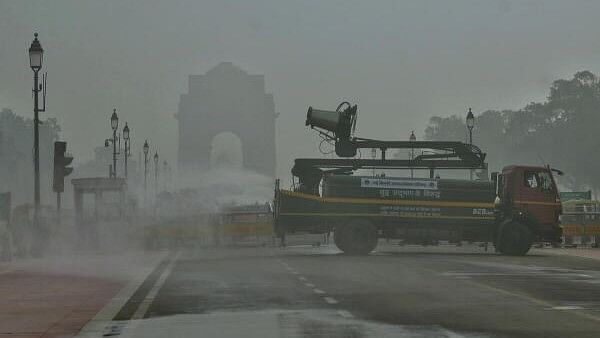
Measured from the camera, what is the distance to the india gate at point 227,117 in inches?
6353

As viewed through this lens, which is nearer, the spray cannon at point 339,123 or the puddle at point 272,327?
the puddle at point 272,327

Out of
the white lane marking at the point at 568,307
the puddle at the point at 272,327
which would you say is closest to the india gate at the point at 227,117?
the white lane marking at the point at 568,307

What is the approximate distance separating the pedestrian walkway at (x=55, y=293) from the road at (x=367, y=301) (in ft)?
2.03

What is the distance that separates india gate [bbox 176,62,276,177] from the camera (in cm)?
16138

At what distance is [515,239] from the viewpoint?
3788cm

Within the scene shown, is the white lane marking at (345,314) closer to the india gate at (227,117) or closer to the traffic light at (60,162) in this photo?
the traffic light at (60,162)

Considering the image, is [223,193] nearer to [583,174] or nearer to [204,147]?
[583,174]

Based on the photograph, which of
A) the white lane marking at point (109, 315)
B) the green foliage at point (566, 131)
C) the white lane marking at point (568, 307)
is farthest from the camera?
the green foliage at point (566, 131)

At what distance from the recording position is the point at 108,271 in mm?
28234

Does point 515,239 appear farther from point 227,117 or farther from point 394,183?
point 227,117

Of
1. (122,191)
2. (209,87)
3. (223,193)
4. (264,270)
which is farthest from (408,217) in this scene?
(209,87)

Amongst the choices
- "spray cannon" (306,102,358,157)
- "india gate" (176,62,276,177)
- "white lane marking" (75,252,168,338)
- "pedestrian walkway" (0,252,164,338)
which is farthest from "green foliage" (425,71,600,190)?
"white lane marking" (75,252,168,338)

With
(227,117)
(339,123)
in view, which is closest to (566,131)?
(227,117)

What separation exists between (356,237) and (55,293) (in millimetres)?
18672
